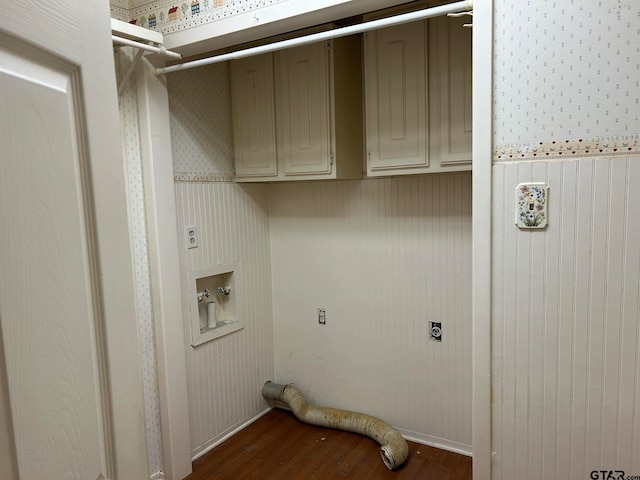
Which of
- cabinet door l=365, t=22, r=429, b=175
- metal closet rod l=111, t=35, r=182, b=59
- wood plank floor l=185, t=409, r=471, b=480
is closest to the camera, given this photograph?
metal closet rod l=111, t=35, r=182, b=59

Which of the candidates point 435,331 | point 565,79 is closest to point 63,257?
point 565,79

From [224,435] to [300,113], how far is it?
7.05 ft

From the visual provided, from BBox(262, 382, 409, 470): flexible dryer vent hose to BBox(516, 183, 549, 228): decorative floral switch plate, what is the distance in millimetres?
1622

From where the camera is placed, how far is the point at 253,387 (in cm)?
317

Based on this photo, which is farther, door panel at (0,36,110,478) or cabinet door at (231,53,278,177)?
cabinet door at (231,53,278,177)

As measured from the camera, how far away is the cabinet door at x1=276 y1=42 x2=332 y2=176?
A: 2.62 metres

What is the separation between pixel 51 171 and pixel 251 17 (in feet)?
5.72

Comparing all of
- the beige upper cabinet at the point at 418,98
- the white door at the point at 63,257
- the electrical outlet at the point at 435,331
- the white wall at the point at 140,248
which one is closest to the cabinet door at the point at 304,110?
the beige upper cabinet at the point at 418,98

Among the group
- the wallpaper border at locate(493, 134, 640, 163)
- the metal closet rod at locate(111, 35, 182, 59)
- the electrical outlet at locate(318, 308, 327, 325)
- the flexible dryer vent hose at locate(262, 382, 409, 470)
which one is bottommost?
the flexible dryer vent hose at locate(262, 382, 409, 470)

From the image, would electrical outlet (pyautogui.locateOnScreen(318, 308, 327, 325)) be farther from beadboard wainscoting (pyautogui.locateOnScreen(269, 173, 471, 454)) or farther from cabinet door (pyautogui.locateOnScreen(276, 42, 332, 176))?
cabinet door (pyautogui.locateOnScreen(276, 42, 332, 176))

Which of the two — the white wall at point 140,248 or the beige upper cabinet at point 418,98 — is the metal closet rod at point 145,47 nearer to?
the white wall at point 140,248

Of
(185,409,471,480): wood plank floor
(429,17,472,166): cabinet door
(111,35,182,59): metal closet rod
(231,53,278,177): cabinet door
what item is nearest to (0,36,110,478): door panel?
(111,35,182,59): metal closet rod

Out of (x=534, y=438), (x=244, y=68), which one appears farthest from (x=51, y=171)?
(x=244, y=68)

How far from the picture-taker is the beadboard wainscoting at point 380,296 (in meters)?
2.59
